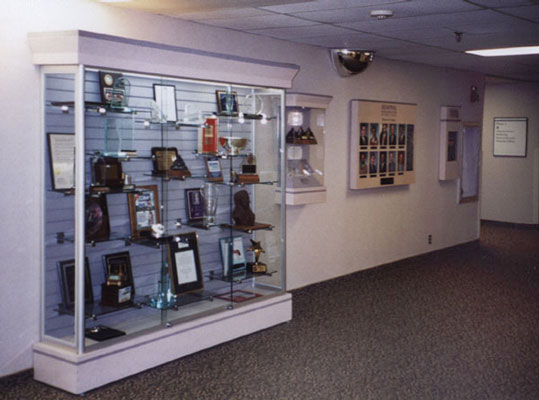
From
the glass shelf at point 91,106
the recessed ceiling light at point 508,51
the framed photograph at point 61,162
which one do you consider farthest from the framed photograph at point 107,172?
the recessed ceiling light at point 508,51

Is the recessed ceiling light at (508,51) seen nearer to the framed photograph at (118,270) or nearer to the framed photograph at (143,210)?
the framed photograph at (143,210)

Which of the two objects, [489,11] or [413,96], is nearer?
[489,11]

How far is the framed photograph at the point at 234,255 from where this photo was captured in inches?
209

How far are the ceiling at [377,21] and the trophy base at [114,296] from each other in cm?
201

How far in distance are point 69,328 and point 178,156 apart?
147cm

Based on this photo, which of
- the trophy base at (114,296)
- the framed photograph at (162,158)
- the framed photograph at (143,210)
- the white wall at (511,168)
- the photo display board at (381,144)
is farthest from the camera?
the white wall at (511,168)

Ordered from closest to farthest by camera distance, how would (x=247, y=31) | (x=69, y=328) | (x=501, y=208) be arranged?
(x=69, y=328)
(x=247, y=31)
(x=501, y=208)

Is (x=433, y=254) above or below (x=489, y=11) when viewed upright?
below

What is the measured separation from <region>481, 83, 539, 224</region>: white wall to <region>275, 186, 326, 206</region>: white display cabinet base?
6.27 m

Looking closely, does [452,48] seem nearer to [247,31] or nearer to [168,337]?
[247,31]

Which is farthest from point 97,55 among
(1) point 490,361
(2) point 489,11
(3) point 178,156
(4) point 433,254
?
(4) point 433,254

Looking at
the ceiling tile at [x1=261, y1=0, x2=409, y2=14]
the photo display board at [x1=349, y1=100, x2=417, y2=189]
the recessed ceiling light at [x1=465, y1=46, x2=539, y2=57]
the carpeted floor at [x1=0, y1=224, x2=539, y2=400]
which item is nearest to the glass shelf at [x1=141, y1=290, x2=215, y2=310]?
the carpeted floor at [x1=0, y1=224, x2=539, y2=400]

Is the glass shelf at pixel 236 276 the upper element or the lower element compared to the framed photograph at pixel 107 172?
lower

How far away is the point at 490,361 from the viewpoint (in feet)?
15.5
